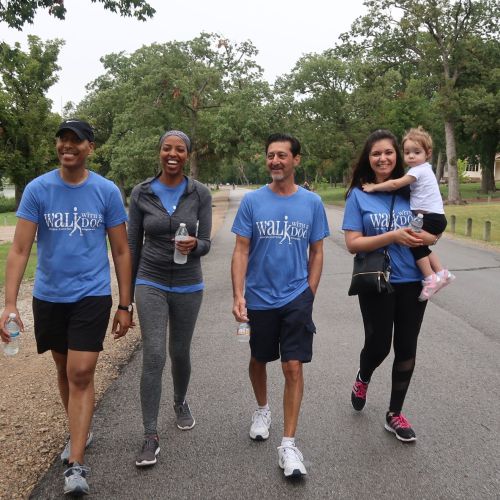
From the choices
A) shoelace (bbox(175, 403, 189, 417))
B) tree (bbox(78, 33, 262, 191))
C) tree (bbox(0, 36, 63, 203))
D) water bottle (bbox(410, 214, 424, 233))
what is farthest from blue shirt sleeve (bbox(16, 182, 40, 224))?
tree (bbox(78, 33, 262, 191))

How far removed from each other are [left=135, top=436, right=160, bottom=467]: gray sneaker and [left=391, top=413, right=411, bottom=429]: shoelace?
1.55 m

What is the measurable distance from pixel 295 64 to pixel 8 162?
114ft

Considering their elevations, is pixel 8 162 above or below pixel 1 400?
above

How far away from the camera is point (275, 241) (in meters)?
3.32

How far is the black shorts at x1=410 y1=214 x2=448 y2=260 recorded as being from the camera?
345 cm

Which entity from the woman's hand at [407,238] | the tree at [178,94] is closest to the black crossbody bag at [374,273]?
the woman's hand at [407,238]

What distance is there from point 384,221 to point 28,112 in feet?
47.1

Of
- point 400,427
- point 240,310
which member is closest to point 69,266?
point 240,310

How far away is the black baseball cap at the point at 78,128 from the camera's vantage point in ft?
10.1

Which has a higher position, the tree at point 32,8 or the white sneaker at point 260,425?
the tree at point 32,8

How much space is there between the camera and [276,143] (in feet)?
11.1

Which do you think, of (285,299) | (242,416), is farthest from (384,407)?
(285,299)

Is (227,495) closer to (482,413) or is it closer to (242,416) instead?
(242,416)

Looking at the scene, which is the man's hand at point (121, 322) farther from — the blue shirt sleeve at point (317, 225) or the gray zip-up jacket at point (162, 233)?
the blue shirt sleeve at point (317, 225)
